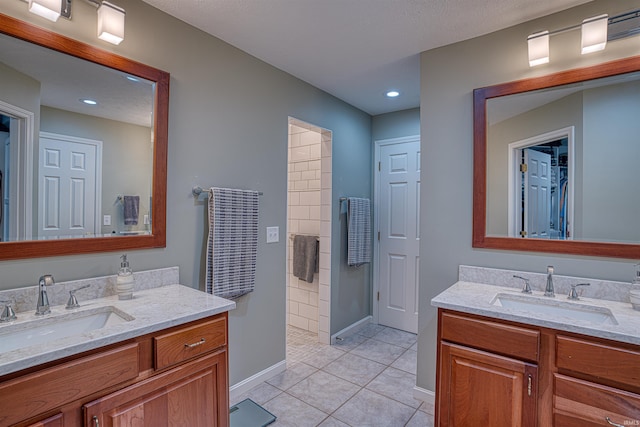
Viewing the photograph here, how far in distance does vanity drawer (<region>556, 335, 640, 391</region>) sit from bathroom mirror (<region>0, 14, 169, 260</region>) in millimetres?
2059

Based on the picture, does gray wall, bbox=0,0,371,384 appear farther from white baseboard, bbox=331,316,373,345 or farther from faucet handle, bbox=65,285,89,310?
white baseboard, bbox=331,316,373,345

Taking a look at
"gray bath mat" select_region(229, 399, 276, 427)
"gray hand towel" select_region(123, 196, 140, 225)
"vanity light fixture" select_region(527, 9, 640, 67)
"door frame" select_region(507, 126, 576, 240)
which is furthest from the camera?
"gray bath mat" select_region(229, 399, 276, 427)

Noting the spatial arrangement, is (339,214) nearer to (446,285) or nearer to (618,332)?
(446,285)

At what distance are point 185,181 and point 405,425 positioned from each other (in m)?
2.05

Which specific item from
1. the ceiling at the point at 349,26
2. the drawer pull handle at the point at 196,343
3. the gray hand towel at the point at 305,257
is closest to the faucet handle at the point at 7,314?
the drawer pull handle at the point at 196,343

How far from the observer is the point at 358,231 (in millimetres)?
3363

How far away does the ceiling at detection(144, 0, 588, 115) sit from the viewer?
1753 mm

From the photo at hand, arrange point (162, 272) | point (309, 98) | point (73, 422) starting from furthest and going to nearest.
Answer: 1. point (309, 98)
2. point (162, 272)
3. point (73, 422)

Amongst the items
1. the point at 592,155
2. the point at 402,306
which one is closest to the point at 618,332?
the point at 592,155

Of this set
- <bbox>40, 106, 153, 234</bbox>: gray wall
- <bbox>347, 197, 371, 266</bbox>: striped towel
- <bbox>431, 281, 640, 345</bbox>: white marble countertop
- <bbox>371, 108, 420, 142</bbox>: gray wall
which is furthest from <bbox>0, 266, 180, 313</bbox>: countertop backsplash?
<bbox>371, 108, 420, 142</bbox>: gray wall

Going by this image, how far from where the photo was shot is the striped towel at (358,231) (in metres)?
3.29

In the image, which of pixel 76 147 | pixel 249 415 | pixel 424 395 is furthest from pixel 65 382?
pixel 424 395

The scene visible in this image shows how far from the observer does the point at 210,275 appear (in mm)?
2059

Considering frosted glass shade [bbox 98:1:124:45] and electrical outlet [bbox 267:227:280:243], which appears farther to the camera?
electrical outlet [bbox 267:227:280:243]
